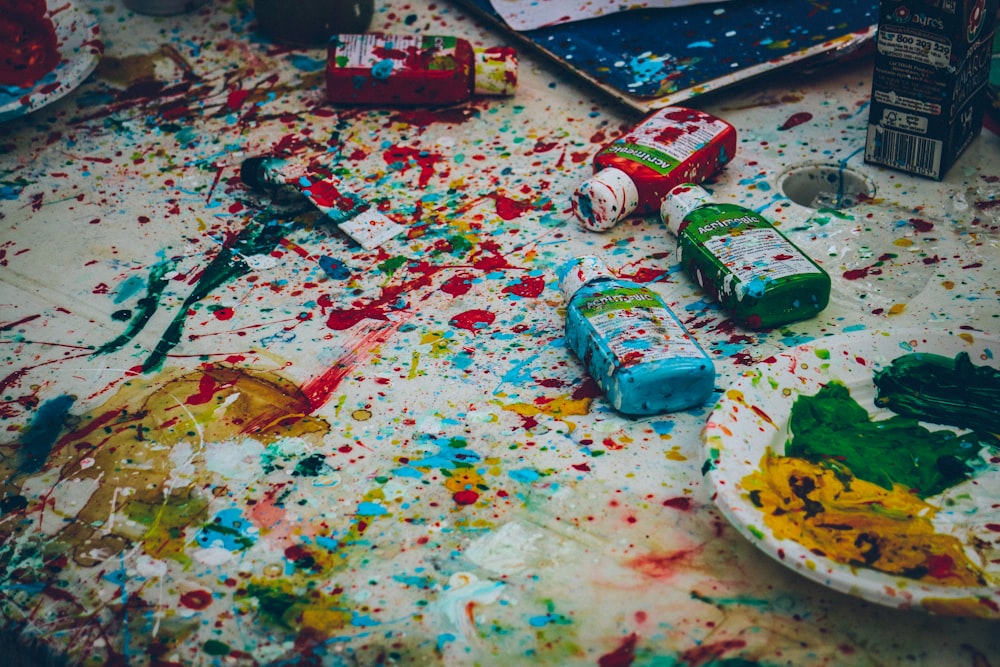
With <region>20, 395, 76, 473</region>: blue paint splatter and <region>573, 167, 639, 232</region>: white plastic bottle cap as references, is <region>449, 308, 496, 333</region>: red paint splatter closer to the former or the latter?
<region>573, 167, 639, 232</region>: white plastic bottle cap

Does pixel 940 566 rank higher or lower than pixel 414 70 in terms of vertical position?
lower

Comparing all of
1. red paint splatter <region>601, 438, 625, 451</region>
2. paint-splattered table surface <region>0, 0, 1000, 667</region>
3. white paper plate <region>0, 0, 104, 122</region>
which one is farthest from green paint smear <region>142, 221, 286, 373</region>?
red paint splatter <region>601, 438, 625, 451</region>

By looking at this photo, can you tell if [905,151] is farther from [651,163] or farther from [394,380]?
[394,380]

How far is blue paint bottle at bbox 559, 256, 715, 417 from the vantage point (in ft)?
3.08

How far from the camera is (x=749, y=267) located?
1.05 meters

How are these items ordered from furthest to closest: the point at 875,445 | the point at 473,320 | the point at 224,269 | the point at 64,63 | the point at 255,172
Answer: the point at 64,63 < the point at 255,172 < the point at 224,269 < the point at 473,320 < the point at 875,445

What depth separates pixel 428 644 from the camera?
770 millimetres

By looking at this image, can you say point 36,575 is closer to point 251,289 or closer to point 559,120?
point 251,289

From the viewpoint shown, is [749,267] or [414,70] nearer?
[749,267]

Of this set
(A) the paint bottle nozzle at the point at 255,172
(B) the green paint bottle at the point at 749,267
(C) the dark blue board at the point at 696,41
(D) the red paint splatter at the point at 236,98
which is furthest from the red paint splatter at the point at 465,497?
(D) the red paint splatter at the point at 236,98

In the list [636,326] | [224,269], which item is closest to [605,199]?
[636,326]

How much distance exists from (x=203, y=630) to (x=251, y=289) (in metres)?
0.51

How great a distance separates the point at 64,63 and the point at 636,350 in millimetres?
1058

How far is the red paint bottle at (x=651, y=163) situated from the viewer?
1227mm
